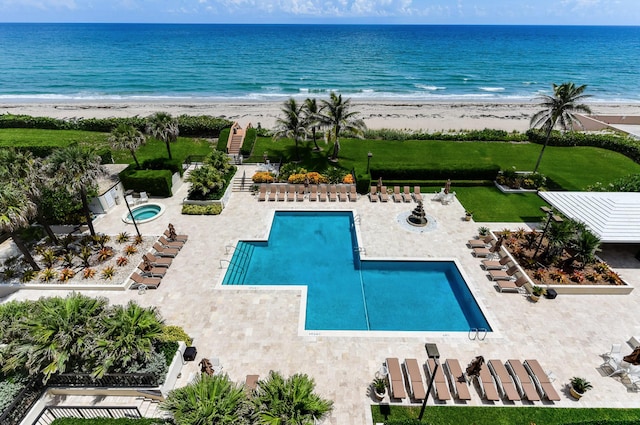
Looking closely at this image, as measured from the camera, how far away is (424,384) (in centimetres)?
1286

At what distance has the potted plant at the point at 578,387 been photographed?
12391 mm

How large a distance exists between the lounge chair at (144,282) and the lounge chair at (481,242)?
66.1 feet

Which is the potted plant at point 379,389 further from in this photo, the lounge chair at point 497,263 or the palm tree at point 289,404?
the lounge chair at point 497,263

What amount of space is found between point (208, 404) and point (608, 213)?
2495 cm

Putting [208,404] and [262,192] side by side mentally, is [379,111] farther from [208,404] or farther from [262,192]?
[208,404]

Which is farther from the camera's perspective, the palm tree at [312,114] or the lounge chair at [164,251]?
the palm tree at [312,114]

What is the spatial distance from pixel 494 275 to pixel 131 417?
63.7 ft

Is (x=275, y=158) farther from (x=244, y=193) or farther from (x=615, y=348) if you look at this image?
(x=615, y=348)

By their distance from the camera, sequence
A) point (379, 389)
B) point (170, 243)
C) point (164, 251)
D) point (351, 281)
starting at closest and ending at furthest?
point (379, 389) → point (351, 281) → point (164, 251) → point (170, 243)

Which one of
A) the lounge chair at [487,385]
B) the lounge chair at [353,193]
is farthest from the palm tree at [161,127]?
the lounge chair at [487,385]

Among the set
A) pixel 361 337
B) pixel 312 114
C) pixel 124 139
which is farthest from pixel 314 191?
pixel 124 139

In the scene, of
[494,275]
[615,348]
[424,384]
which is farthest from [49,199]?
[615,348]

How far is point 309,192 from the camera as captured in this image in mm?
28062

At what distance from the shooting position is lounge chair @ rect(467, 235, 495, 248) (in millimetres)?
21047
